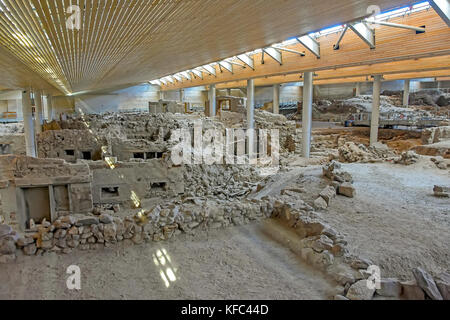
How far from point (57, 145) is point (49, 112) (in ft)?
58.4

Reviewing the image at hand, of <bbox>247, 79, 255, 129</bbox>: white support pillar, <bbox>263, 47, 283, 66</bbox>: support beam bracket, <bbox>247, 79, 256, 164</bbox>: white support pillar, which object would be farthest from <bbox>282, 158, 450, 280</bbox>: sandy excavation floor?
<bbox>247, 79, 255, 129</bbox>: white support pillar

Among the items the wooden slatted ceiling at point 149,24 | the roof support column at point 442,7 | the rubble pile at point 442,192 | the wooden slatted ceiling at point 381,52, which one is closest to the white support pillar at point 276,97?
the wooden slatted ceiling at point 381,52

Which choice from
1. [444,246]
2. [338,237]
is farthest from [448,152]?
[338,237]

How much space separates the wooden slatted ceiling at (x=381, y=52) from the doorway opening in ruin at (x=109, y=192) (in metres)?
11.0

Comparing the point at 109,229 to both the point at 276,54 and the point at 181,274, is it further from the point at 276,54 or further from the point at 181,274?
the point at 276,54

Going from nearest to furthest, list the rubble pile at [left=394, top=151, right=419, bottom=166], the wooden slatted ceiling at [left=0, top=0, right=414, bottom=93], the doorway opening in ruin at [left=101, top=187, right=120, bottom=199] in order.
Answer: the wooden slatted ceiling at [left=0, top=0, right=414, bottom=93] → the doorway opening in ruin at [left=101, top=187, right=120, bottom=199] → the rubble pile at [left=394, top=151, right=419, bottom=166]

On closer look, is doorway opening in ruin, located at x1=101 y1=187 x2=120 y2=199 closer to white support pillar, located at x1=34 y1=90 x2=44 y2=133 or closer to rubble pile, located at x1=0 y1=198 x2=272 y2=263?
rubble pile, located at x1=0 y1=198 x2=272 y2=263

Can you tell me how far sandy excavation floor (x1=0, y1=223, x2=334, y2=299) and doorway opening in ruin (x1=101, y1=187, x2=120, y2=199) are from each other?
20.7ft

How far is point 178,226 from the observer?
5969mm

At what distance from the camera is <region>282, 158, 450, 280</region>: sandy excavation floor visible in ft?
15.6

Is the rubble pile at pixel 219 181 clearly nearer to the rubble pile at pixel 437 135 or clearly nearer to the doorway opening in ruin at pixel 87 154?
the doorway opening in ruin at pixel 87 154

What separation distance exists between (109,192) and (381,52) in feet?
39.7

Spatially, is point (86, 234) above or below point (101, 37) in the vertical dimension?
below
